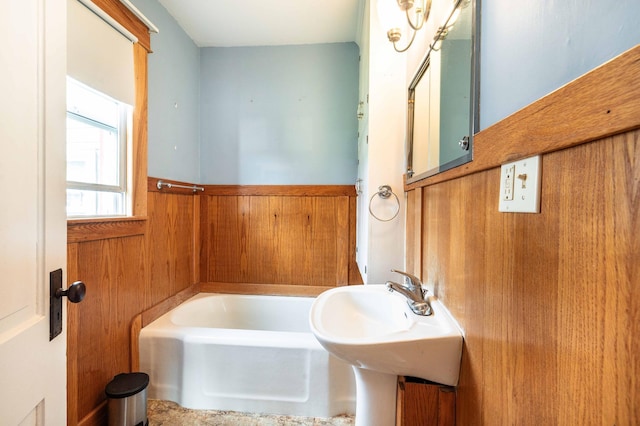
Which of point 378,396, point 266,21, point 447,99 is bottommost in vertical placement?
point 378,396

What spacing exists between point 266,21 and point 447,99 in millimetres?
1814

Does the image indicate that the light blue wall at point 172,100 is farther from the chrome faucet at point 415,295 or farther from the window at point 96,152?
the chrome faucet at point 415,295

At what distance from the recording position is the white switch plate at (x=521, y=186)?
457mm

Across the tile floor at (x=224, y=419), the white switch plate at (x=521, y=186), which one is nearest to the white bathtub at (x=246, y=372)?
the tile floor at (x=224, y=419)

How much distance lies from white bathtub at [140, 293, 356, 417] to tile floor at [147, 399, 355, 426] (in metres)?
0.03

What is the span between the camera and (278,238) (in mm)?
2459

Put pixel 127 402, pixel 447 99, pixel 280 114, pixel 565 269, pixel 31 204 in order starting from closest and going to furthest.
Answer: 1. pixel 565 269
2. pixel 31 204
3. pixel 447 99
4. pixel 127 402
5. pixel 280 114

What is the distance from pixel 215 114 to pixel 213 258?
1.36m

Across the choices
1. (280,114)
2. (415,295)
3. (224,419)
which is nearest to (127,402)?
(224,419)

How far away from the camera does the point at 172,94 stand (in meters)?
2.06

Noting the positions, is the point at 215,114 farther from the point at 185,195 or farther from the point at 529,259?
the point at 529,259

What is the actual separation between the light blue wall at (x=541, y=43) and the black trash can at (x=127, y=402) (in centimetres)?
191

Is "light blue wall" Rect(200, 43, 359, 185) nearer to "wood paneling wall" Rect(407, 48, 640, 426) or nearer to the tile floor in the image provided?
the tile floor

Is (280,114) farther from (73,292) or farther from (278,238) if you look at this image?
(73,292)
